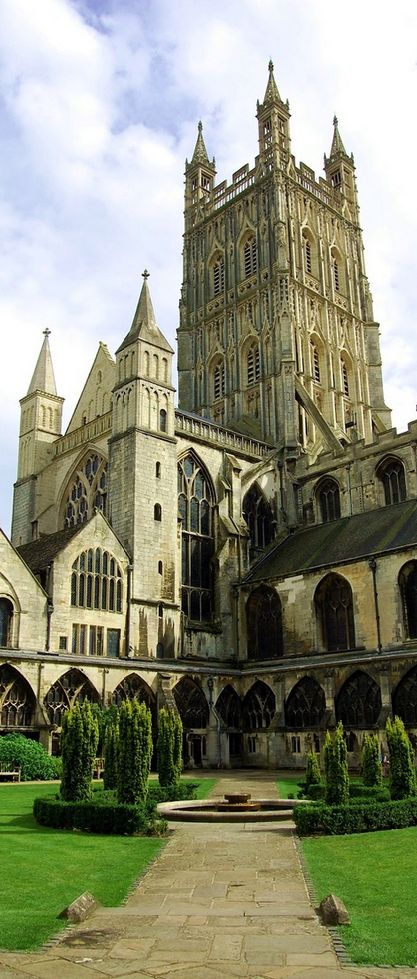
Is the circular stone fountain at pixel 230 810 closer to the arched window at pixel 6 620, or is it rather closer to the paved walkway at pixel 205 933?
the paved walkway at pixel 205 933

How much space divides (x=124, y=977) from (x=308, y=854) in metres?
7.57

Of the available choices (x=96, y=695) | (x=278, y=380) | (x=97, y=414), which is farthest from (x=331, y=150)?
(x=96, y=695)

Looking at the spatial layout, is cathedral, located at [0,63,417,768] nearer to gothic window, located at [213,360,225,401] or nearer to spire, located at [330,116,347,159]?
gothic window, located at [213,360,225,401]

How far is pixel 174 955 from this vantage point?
827cm

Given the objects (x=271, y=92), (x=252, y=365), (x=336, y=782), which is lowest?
(x=336, y=782)

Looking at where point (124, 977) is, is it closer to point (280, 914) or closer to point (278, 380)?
point (280, 914)

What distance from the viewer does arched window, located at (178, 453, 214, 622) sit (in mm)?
47438

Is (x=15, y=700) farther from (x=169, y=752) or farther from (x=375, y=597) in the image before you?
(x=375, y=597)

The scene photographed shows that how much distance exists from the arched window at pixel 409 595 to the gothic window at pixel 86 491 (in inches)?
696

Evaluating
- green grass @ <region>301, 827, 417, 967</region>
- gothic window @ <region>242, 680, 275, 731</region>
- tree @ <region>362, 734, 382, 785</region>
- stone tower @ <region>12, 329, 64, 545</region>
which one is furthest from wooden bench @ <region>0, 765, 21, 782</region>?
stone tower @ <region>12, 329, 64, 545</region>

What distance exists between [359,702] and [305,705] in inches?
147

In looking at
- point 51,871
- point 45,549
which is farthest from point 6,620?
point 51,871

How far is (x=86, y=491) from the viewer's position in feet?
164

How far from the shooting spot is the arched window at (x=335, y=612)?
41250mm
